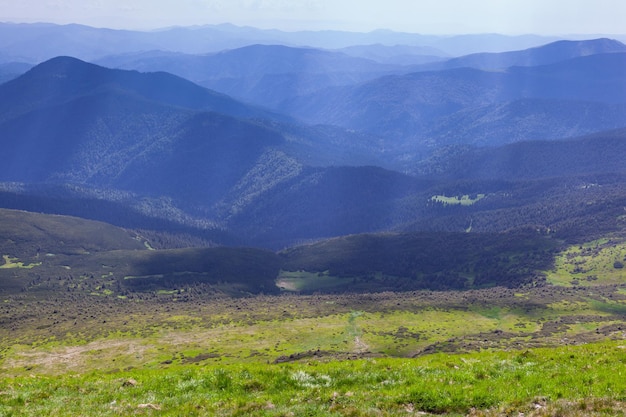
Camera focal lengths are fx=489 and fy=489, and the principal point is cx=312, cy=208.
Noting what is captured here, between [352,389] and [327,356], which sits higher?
[352,389]

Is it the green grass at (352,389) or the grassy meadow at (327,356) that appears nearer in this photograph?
the green grass at (352,389)

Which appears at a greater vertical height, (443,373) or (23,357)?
(443,373)

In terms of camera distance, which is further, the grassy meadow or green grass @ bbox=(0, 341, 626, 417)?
the grassy meadow

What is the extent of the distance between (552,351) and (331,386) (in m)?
18.8

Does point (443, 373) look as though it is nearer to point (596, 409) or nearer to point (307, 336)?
point (596, 409)

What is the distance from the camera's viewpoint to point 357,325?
471ft

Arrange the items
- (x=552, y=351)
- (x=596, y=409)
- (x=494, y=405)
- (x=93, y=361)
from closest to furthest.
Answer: (x=596, y=409)
(x=494, y=405)
(x=552, y=351)
(x=93, y=361)

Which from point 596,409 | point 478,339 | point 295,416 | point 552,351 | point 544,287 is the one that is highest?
point 596,409

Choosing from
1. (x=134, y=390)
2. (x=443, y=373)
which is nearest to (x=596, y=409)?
(x=443, y=373)

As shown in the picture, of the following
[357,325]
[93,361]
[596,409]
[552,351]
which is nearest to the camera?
[596,409]

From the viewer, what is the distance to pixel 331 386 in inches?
1097

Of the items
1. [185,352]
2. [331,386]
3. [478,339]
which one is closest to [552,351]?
[331,386]

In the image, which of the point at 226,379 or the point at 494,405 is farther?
the point at 226,379

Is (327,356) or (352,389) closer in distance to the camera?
(352,389)
